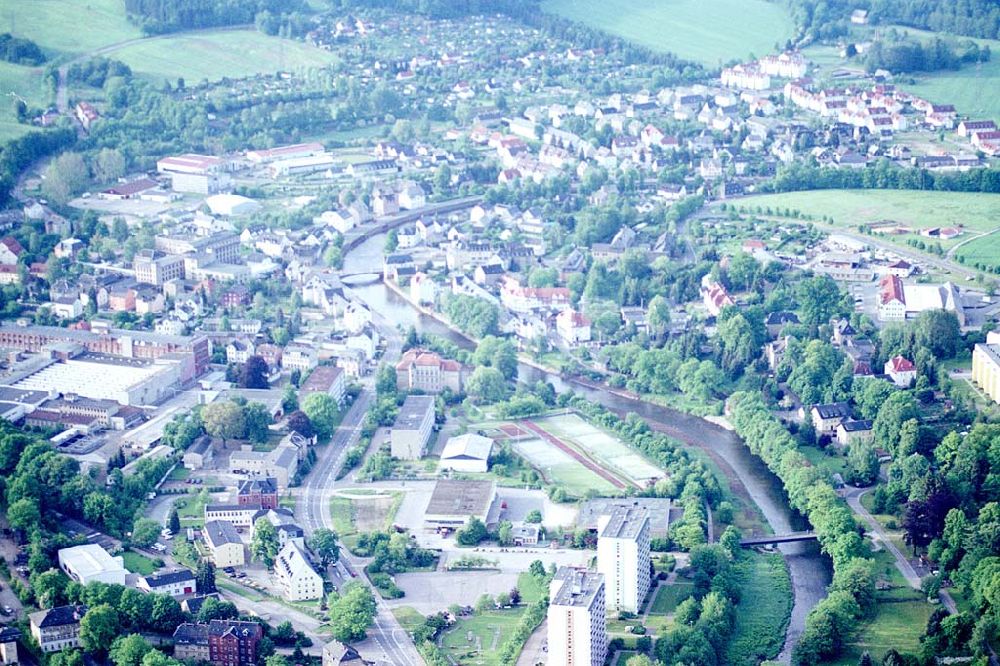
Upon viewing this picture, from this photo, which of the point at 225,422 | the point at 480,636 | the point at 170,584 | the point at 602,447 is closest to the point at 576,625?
the point at 480,636

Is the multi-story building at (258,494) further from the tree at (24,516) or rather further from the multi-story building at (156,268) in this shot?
the multi-story building at (156,268)

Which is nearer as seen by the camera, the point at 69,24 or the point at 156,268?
the point at 156,268

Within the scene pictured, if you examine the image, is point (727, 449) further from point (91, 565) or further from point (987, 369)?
point (91, 565)

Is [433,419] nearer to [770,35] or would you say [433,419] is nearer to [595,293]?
[595,293]

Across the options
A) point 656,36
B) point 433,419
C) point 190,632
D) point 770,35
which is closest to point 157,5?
point 656,36

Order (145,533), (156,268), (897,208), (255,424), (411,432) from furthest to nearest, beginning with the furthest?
(897,208) → (156,268) → (255,424) → (411,432) → (145,533)

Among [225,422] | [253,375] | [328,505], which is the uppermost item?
[225,422]

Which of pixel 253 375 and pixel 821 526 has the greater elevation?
pixel 821 526
